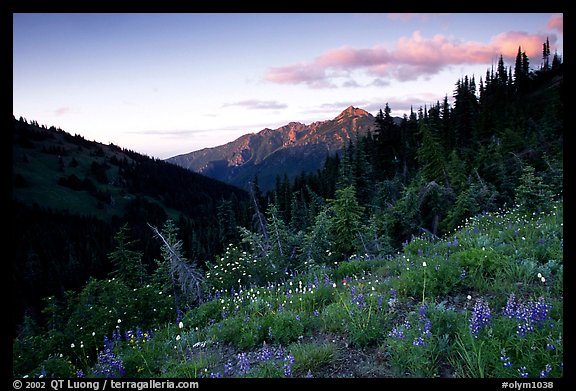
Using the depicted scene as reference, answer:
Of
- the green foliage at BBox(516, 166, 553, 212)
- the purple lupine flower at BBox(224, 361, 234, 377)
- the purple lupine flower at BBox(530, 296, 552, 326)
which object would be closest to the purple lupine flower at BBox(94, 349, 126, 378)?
the purple lupine flower at BBox(224, 361, 234, 377)

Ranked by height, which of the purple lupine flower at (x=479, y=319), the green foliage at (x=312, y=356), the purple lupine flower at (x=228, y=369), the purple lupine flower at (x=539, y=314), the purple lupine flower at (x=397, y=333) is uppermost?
the purple lupine flower at (x=539, y=314)

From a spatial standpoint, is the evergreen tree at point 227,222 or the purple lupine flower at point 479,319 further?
the evergreen tree at point 227,222

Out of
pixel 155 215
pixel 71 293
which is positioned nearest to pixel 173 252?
pixel 71 293


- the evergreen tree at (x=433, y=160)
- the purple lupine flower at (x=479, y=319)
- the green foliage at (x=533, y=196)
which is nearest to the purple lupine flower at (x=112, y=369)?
the purple lupine flower at (x=479, y=319)

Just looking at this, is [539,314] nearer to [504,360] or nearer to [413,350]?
[504,360]

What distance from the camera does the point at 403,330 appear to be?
11.0 ft

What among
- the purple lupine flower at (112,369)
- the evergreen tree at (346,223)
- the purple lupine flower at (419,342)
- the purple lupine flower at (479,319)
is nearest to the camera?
the purple lupine flower at (419,342)

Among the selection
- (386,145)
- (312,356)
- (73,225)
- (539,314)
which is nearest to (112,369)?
(312,356)

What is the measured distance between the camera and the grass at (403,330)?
9.41 feet

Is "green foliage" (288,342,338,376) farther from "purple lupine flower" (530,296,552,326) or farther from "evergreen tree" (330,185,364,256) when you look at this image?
"evergreen tree" (330,185,364,256)

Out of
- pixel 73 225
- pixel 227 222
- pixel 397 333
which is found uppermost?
pixel 397 333

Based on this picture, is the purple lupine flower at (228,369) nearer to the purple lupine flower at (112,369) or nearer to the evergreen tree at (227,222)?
the purple lupine flower at (112,369)

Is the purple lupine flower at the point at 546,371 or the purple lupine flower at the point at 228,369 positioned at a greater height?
the purple lupine flower at the point at 546,371
